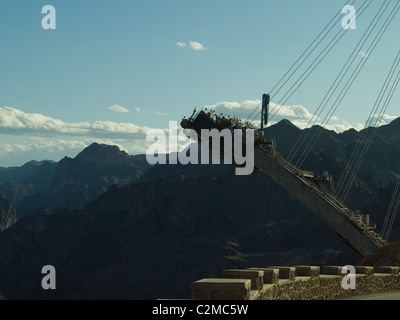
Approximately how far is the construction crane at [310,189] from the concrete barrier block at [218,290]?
35.3 metres

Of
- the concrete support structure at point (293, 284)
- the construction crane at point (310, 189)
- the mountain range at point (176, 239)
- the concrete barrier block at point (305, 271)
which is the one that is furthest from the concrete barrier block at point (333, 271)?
the mountain range at point (176, 239)

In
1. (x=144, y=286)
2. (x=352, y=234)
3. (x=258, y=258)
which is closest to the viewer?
(x=352, y=234)

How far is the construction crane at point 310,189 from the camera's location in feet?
149

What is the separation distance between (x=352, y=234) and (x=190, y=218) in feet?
461

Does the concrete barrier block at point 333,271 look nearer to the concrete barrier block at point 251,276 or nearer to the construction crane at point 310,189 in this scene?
the concrete barrier block at point 251,276

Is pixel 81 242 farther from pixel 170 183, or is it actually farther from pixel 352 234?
pixel 352 234

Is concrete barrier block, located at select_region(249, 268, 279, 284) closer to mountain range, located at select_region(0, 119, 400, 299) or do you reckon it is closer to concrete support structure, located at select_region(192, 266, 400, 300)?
concrete support structure, located at select_region(192, 266, 400, 300)

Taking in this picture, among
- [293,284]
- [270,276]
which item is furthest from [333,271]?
[270,276]

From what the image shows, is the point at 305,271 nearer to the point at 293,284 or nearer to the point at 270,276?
the point at 293,284

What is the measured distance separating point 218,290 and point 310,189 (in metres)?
36.6

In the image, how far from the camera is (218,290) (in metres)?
11.2

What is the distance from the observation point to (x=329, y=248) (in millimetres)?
137125

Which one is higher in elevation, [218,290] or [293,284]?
[218,290]
